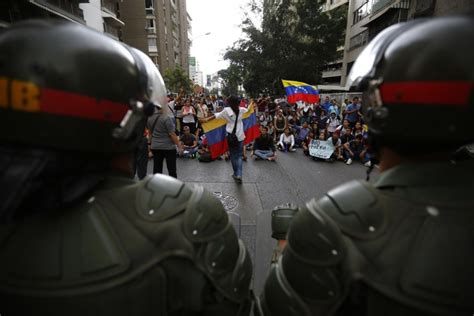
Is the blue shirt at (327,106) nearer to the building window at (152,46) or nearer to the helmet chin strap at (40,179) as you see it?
the helmet chin strap at (40,179)

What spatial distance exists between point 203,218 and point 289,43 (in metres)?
26.0

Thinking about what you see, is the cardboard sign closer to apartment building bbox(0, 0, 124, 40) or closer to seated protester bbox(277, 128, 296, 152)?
seated protester bbox(277, 128, 296, 152)

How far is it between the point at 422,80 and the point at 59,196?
3.70ft

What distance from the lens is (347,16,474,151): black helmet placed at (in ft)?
2.58

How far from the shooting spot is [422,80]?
0.81 meters

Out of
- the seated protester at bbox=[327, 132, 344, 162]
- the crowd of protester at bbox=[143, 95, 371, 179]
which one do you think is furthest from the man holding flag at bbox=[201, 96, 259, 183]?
the seated protester at bbox=[327, 132, 344, 162]

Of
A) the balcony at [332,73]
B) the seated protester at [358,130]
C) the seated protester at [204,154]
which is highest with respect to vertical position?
the balcony at [332,73]

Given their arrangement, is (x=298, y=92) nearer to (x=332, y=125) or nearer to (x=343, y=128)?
(x=332, y=125)

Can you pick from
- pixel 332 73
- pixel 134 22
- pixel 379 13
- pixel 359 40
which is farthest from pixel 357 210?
pixel 332 73

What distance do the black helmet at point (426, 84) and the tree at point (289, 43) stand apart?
24.4m

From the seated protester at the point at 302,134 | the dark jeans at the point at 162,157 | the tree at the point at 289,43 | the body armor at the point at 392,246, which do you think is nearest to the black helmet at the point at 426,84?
the body armor at the point at 392,246

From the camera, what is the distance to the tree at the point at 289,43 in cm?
2419

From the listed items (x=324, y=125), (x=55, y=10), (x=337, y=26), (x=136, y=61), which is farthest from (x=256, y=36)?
(x=136, y=61)

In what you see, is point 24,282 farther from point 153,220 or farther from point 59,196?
point 153,220
